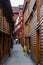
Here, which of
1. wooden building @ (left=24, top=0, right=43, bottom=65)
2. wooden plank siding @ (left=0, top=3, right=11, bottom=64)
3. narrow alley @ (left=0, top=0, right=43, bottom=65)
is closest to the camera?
wooden building @ (left=24, top=0, right=43, bottom=65)

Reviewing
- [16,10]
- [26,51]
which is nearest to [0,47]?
[26,51]

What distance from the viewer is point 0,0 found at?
20.5 m

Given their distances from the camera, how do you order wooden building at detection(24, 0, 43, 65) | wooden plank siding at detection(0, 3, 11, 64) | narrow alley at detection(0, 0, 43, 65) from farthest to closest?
wooden plank siding at detection(0, 3, 11, 64) → narrow alley at detection(0, 0, 43, 65) → wooden building at detection(24, 0, 43, 65)

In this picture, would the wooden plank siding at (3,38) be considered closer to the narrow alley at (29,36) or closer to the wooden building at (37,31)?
the narrow alley at (29,36)

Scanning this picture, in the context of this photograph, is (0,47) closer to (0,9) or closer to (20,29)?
(0,9)

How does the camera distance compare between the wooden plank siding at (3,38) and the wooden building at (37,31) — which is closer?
the wooden building at (37,31)

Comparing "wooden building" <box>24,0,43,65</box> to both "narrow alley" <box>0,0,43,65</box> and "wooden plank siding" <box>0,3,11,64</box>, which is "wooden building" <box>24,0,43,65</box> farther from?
"wooden plank siding" <box>0,3,11,64</box>

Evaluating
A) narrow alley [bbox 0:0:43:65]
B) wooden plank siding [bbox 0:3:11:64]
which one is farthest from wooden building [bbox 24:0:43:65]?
wooden plank siding [bbox 0:3:11:64]

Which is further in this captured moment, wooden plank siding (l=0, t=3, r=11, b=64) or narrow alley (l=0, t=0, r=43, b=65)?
wooden plank siding (l=0, t=3, r=11, b=64)

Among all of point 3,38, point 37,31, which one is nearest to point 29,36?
point 3,38

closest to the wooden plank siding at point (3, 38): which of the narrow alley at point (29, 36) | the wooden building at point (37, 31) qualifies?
the narrow alley at point (29, 36)

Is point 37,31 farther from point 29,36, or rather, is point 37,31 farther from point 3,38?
point 29,36

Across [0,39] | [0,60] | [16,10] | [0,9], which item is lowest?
[0,60]

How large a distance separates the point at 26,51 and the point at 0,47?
14089mm
